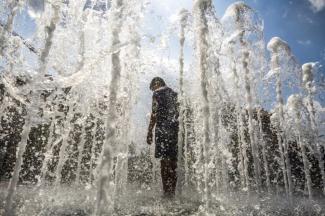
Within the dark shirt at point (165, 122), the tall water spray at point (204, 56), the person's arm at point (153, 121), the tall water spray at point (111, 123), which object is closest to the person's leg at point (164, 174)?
A: the dark shirt at point (165, 122)

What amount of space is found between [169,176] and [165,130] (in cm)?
70

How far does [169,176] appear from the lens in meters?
5.12

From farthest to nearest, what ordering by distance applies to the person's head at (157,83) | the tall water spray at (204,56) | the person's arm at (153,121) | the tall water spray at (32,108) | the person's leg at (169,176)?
1. the person's head at (157,83)
2. the person's arm at (153,121)
3. the person's leg at (169,176)
4. the tall water spray at (204,56)
5. the tall water spray at (32,108)

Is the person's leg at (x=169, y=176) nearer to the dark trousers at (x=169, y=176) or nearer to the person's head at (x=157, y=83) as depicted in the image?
the dark trousers at (x=169, y=176)

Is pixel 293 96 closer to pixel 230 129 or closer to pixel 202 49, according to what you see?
pixel 230 129


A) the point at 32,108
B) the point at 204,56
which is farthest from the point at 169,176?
the point at 32,108

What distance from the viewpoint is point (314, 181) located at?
2083 centimetres

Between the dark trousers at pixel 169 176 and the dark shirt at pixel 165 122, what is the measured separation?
0.10m

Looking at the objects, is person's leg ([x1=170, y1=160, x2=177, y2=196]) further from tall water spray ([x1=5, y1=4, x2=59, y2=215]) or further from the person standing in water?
tall water spray ([x1=5, y1=4, x2=59, y2=215])

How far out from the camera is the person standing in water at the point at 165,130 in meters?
5.13

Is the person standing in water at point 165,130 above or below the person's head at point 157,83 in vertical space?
below

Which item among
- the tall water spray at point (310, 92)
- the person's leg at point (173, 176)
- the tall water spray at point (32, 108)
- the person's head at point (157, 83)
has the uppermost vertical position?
the tall water spray at point (310, 92)

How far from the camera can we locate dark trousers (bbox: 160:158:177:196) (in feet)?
16.7

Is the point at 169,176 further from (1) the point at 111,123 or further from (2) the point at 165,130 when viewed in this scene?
(1) the point at 111,123
